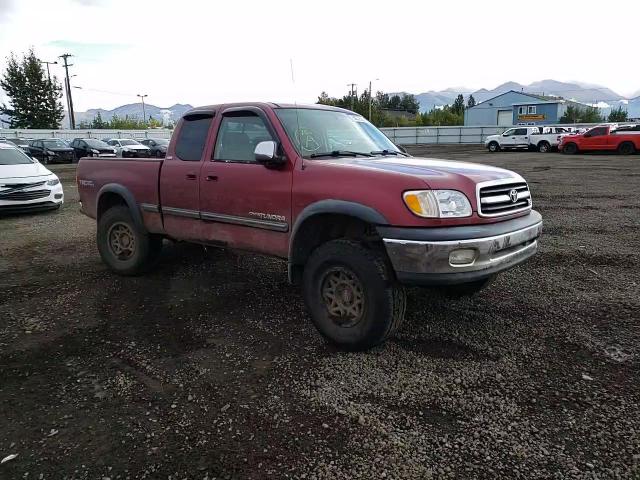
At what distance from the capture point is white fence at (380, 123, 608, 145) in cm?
4772

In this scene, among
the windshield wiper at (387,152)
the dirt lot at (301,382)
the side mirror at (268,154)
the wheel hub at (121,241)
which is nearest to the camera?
the dirt lot at (301,382)

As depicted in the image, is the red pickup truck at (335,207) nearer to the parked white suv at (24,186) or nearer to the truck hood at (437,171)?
the truck hood at (437,171)

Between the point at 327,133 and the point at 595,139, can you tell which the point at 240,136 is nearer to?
the point at 327,133

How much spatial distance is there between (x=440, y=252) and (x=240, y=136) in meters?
2.31

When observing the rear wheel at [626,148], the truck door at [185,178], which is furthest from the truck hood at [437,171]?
the rear wheel at [626,148]

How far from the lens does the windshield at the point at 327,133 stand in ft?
14.2

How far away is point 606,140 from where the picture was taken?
88.9 ft

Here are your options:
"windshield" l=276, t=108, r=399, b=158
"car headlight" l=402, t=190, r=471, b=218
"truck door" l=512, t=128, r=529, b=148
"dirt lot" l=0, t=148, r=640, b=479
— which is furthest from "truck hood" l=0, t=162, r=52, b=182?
"truck door" l=512, t=128, r=529, b=148

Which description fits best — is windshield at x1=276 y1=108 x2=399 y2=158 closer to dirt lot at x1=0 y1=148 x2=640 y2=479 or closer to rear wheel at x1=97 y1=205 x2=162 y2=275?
dirt lot at x1=0 y1=148 x2=640 y2=479

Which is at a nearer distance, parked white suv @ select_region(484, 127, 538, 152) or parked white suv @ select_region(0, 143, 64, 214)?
parked white suv @ select_region(0, 143, 64, 214)

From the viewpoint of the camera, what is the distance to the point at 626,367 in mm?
3480

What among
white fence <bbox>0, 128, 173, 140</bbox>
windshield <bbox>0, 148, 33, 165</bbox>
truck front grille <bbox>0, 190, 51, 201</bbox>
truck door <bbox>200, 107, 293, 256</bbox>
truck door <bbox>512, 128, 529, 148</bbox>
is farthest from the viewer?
white fence <bbox>0, 128, 173, 140</bbox>

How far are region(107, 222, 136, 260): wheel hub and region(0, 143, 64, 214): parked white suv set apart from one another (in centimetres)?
571

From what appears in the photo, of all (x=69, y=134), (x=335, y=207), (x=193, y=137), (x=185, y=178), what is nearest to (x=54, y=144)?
(x=69, y=134)
